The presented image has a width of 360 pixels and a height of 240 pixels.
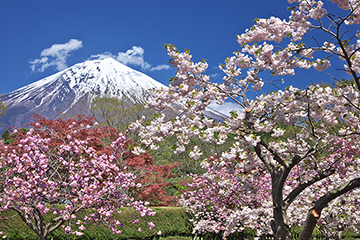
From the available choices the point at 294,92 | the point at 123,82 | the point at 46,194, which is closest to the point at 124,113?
the point at 46,194

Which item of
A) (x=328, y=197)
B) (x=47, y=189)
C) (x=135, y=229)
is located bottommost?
(x=135, y=229)

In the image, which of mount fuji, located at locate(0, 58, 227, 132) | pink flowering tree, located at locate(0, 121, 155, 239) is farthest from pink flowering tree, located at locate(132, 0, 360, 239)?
mount fuji, located at locate(0, 58, 227, 132)

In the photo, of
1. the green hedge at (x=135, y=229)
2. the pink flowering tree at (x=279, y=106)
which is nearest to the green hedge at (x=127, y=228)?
A: the green hedge at (x=135, y=229)

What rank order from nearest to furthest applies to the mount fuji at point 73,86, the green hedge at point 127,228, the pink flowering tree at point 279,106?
the pink flowering tree at point 279,106 < the green hedge at point 127,228 < the mount fuji at point 73,86

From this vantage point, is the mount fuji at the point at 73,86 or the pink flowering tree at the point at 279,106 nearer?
the pink flowering tree at the point at 279,106


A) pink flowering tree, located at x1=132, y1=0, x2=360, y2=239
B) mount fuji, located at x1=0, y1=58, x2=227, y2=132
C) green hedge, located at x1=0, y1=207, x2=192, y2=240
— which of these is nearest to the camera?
pink flowering tree, located at x1=132, y1=0, x2=360, y2=239

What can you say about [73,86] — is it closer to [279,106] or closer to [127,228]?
[127,228]

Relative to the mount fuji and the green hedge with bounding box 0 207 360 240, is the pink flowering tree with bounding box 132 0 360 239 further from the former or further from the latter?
the mount fuji

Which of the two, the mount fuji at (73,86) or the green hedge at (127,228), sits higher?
the mount fuji at (73,86)

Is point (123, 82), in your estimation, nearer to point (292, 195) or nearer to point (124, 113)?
point (124, 113)

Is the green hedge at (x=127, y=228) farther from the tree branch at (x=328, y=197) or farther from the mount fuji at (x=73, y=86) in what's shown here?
the mount fuji at (x=73, y=86)

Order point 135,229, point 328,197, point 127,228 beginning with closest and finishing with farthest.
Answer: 1. point 328,197
2. point 127,228
3. point 135,229

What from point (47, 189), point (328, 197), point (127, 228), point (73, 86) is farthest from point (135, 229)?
point (73, 86)

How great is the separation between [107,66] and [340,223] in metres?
97.4
